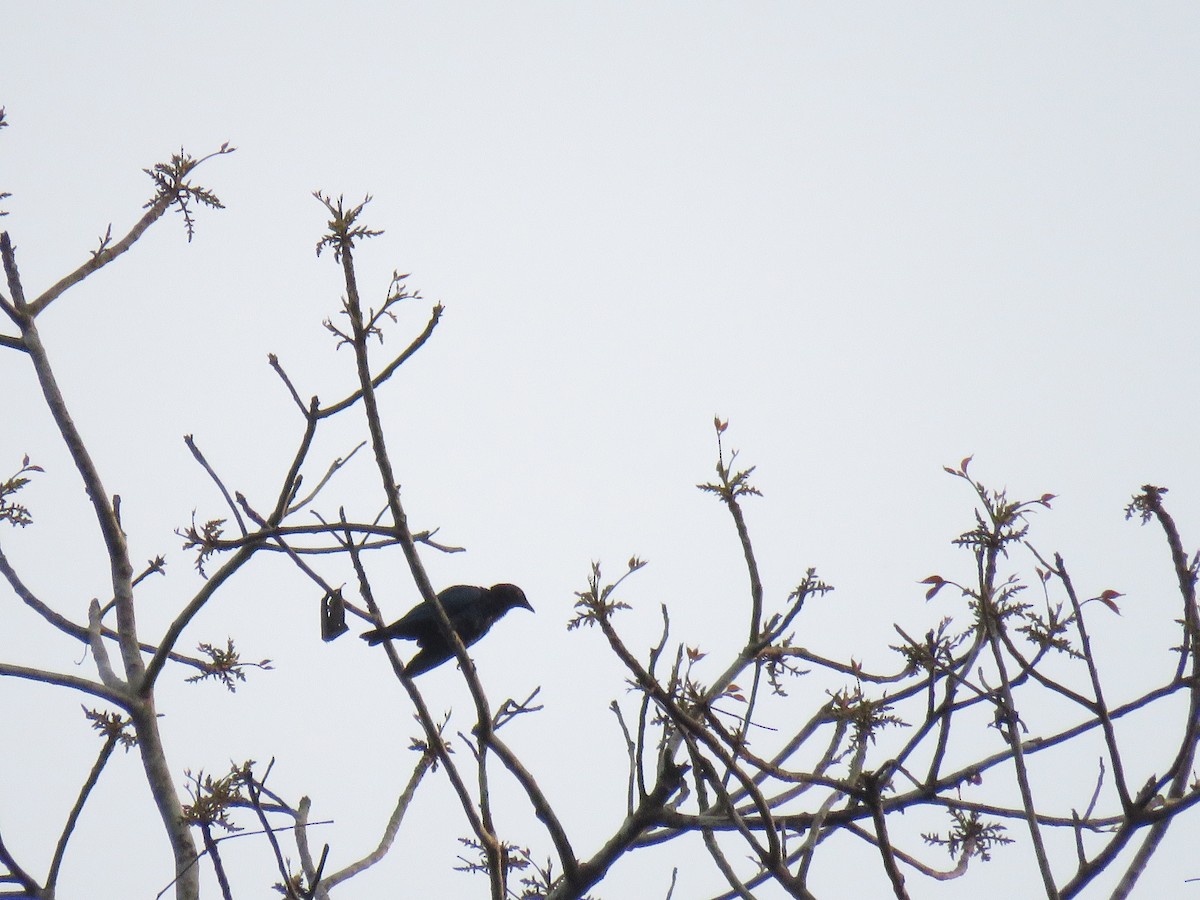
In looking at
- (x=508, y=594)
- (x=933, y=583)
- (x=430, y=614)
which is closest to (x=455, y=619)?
(x=508, y=594)

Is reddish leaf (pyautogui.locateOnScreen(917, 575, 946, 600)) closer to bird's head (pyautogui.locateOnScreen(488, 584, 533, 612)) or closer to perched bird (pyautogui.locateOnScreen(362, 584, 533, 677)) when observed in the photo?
perched bird (pyautogui.locateOnScreen(362, 584, 533, 677))

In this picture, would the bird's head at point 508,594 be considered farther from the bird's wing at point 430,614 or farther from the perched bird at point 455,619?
the bird's wing at point 430,614

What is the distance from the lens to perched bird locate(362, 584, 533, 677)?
716cm

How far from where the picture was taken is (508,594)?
8.55m

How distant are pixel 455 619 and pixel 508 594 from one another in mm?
701

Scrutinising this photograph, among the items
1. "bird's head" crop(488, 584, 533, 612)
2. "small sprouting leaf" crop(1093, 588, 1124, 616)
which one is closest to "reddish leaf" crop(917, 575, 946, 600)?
"small sprouting leaf" crop(1093, 588, 1124, 616)

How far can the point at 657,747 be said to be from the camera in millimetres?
3982

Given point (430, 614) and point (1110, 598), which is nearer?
point (1110, 598)

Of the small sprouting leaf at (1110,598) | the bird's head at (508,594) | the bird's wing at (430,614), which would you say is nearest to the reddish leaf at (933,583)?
the small sprouting leaf at (1110,598)

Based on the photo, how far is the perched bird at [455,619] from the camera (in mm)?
7156

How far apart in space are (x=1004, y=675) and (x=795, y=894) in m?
0.78

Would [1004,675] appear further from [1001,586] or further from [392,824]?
[392,824]

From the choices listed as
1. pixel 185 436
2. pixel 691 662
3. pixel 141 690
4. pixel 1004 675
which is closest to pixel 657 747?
pixel 691 662

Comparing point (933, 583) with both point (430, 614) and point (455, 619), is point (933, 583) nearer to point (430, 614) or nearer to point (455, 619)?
point (430, 614)
